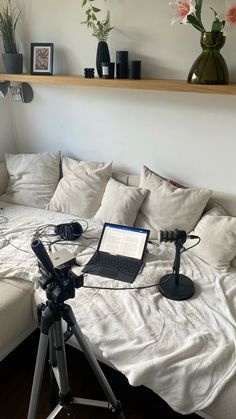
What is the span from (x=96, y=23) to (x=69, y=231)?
4.55ft

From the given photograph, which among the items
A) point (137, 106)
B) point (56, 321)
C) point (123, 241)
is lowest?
point (123, 241)

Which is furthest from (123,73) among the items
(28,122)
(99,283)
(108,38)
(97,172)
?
(99,283)

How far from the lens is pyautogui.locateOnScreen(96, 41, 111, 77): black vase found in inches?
83.7

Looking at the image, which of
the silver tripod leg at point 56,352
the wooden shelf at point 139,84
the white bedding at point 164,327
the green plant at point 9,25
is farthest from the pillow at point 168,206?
the green plant at point 9,25

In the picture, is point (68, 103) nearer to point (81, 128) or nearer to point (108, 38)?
point (81, 128)

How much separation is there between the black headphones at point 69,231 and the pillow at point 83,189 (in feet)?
0.92

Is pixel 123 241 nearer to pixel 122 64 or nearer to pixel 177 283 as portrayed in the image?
pixel 177 283

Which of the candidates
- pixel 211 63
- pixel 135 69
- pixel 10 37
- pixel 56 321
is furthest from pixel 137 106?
pixel 56 321

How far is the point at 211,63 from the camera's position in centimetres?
176

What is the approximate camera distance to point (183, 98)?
6.95ft

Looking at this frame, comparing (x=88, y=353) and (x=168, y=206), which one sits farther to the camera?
(x=168, y=206)

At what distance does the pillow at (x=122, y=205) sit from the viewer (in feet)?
6.97

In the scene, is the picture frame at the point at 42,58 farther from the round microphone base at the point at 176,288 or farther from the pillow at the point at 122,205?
the round microphone base at the point at 176,288

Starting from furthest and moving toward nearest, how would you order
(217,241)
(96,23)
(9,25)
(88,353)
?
(9,25), (96,23), (217,241), (88,353)
